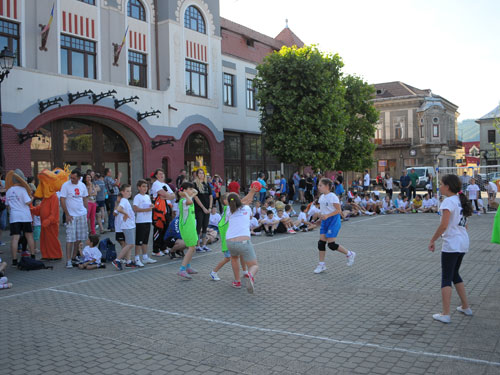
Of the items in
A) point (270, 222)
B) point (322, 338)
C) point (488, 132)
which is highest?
point (488, 132)

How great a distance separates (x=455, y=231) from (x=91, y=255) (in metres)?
7.15

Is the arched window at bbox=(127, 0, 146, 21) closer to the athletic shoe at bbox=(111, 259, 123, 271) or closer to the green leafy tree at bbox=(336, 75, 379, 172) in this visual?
the green leafy tree at bbox=(336, 75, 379, 172)

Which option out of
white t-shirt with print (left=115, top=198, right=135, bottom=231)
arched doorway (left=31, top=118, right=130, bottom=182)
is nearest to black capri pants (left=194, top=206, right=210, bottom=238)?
white t-shirt with print (left=115, top=198, right=135, bottom=231)

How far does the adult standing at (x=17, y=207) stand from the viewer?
9.45 meters

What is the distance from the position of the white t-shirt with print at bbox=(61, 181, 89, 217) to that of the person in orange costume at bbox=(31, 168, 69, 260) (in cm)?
83

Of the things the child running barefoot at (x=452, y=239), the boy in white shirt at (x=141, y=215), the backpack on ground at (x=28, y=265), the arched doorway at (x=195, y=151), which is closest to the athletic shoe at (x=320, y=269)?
the child running barefoot at (x=452, y=239)

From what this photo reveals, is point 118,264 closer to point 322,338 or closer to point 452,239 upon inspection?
point 322,338

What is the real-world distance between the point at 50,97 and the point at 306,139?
1418 cm

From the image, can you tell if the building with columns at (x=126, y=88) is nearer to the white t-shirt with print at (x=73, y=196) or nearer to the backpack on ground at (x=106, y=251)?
the white t-shirt with print at (x=73, y=196)

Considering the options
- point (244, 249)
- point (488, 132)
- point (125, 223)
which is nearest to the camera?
point (244, 249)

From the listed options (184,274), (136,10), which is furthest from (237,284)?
(136,10)

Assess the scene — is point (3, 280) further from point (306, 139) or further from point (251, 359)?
point (306, 139)

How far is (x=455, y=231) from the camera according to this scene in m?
5.45

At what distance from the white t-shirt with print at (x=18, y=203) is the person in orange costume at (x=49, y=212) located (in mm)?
510
